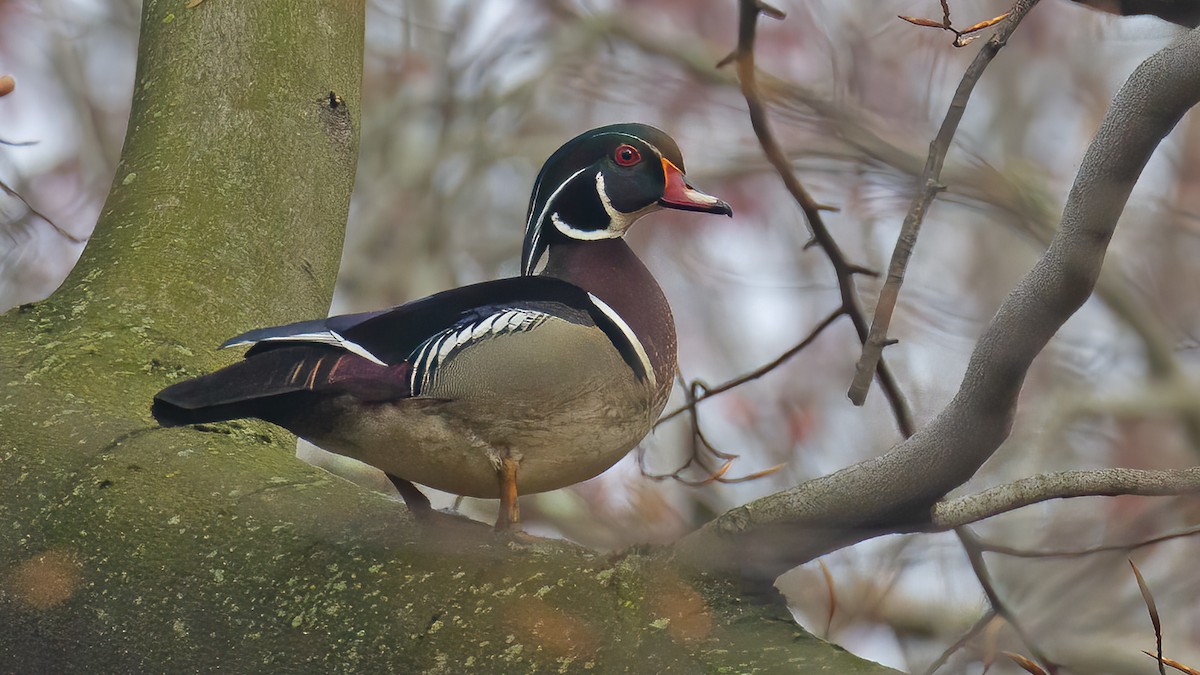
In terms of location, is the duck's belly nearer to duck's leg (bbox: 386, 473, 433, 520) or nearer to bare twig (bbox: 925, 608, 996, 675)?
duck's leg (bbox: 386, 473, 433, 520)

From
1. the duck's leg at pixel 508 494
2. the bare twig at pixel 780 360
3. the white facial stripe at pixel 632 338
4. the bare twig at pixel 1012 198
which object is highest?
the bare twig at pixel 1012 198

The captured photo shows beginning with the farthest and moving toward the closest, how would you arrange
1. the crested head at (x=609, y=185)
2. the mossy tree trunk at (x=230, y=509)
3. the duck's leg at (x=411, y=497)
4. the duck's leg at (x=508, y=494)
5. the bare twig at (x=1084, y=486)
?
the crested head at (x=609, y=185) → the duck's leg at (x=411, y=497) → the duck's leg at (x=508, y=494) → the mossy tree trunk at (x=230, y=509) → the bare twig at (x=1084, y=486)

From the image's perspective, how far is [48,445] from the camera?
1.77 meters

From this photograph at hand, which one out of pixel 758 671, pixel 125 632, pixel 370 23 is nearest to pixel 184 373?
pixel 125 632

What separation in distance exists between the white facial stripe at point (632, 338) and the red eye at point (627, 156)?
0.24 m

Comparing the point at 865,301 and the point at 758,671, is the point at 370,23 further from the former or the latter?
the point at 758,671

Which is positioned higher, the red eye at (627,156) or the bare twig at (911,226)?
the red eye at (627,156)

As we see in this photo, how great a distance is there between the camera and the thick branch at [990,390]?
4.15 ft

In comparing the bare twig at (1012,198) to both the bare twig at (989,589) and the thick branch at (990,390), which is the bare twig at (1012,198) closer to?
the bare twig at (989,589)

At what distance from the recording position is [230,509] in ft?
5.43

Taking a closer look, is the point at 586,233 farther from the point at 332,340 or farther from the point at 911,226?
the point at 911,226

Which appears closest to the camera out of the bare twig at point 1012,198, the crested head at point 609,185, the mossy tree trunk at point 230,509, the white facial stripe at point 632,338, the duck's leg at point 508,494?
the mossy tree trunk at point 230,509

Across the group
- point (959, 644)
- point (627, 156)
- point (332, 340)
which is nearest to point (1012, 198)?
point (627, 156)

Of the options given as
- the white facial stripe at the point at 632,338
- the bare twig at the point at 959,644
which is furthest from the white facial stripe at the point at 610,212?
the bare twig at the point at 959,644
